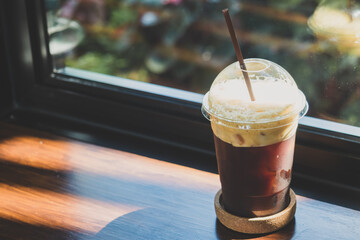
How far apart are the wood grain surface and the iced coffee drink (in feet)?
0.30

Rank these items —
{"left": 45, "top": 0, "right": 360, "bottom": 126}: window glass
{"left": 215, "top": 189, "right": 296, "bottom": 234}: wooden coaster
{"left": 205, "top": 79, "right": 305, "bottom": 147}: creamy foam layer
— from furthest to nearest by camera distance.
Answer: {"left": 45, "top": 0, "right": 360, "bottom": 126}: window glass < {"left": 215, "top": 189, "right": 296, "bottom": 234}: wooden coaster < {"left": 205, "top": 79, "right": 305, "bottom": 147}: creamy foam layer

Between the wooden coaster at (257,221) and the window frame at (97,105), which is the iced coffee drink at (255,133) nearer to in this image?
the wooden coaster at (257,221)

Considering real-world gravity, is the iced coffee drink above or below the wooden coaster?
above

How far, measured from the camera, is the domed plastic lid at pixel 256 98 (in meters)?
0.87

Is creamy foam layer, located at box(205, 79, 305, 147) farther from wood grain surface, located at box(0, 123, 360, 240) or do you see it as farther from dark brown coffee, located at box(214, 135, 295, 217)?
wood grain surface, located at box(0, 123, 360, 240)

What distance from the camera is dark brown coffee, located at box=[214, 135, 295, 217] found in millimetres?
907

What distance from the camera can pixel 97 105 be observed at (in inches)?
55.3

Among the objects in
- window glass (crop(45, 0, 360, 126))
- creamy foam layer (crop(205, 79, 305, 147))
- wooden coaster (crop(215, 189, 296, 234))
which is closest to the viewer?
creamy foam layer (crop(205, 79, 305, 147))

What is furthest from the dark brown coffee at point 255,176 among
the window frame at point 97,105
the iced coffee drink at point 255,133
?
the window frame at point 97,105

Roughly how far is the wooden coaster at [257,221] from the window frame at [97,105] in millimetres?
195

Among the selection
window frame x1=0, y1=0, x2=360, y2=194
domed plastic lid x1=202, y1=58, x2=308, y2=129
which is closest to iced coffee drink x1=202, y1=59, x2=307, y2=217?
domed plastic lid x1=202, y1=58, x2=308, y2=129

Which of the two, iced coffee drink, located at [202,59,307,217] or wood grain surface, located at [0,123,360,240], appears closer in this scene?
iced coffee drink, located at [202,59,307,217]

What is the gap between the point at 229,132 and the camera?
896 mm

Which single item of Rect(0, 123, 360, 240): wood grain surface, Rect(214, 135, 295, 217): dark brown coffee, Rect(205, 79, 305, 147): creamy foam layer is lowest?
Rect(0, 123, 360, 240): wood grain surface
